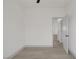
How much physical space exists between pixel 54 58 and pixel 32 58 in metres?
1.02

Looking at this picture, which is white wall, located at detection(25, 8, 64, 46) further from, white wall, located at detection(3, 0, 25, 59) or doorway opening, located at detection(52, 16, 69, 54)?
white wall, located at detection(3, 0, 25, 59)

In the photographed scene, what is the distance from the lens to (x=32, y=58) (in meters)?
4.67

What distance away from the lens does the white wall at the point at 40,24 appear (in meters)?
7.81

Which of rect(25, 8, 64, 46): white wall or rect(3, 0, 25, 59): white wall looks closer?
rect(3, 0, 25, 59): white wall

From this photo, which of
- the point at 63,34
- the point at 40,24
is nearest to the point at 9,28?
the point at 40,24

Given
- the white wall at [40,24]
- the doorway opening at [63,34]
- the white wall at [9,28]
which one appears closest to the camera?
the white wall at [9,28]

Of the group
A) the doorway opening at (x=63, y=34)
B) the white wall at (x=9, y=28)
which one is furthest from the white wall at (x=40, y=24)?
the white wall at (x=9, y=28)

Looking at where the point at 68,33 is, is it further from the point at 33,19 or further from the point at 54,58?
the point at 33,19

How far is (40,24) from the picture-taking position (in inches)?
310

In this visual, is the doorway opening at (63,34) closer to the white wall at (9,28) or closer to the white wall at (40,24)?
the white wall at (40,24)

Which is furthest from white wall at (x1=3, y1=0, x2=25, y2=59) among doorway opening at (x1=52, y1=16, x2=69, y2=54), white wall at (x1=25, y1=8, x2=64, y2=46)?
doorway opening at (x1=52, y1=16, x2=69, y2=54)

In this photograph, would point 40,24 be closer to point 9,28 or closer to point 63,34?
point 63,34

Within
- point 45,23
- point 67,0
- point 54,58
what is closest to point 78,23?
point 54,58

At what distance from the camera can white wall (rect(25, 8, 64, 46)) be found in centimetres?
781
